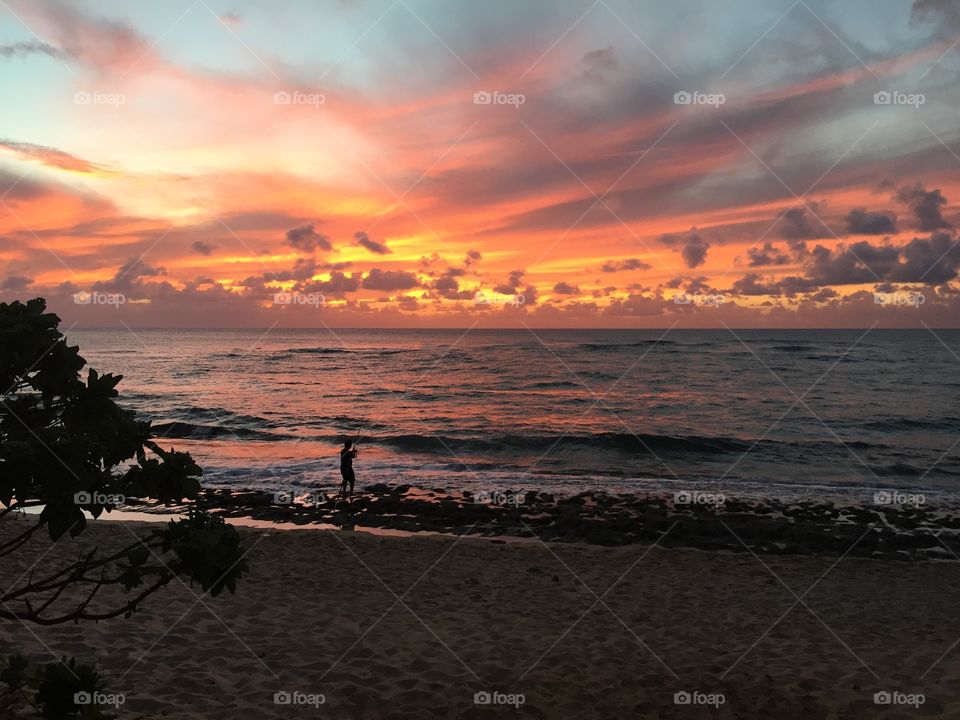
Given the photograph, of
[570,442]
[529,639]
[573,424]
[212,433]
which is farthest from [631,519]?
[212,433]

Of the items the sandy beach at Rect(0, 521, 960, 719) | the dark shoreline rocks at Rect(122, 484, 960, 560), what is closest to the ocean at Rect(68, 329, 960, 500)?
the dark shoreline rocks at Rect(122, 484, 960, 560)

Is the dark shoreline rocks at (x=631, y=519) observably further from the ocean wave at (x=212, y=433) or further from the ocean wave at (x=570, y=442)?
the ocean wave at (x=212, y=433)

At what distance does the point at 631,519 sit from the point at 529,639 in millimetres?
10326

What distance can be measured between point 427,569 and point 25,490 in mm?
12620

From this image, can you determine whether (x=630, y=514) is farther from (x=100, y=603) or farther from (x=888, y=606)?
(x=100, y=603)

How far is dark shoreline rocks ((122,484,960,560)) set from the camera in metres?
18.4

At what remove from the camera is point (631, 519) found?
20.4 metres

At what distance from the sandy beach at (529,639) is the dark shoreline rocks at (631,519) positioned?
1.96 meters

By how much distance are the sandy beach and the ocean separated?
424 centimetres

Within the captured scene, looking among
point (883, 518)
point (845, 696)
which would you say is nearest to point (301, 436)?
point (883, 518)

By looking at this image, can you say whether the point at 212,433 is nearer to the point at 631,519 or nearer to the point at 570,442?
the point at 570,442

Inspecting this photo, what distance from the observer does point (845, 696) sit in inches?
354

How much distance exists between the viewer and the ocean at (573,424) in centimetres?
2833

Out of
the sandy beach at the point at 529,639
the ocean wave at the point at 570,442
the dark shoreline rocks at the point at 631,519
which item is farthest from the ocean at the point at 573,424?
the sandy beach at the point at 529,639
